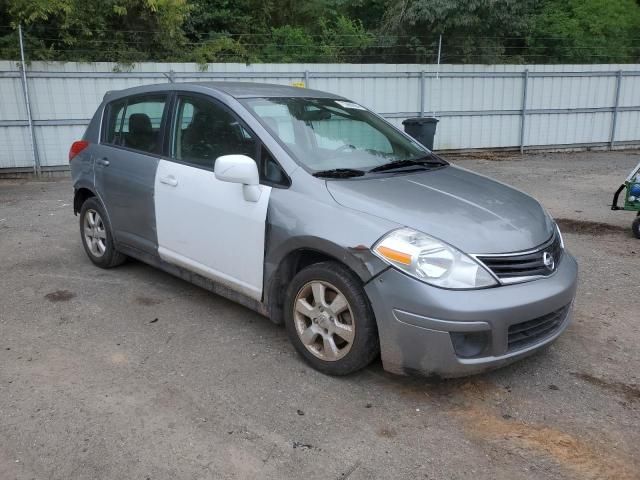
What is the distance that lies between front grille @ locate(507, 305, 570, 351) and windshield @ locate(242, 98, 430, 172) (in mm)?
1438

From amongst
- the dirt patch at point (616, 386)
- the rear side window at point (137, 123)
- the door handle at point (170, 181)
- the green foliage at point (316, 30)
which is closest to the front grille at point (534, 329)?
the dirt patch at point (616, 386)

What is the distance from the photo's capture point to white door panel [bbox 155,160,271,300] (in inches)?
151

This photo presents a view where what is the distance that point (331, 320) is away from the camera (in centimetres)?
345

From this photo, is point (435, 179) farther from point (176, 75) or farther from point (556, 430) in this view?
point (176, 75)

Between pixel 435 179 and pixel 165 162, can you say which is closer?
pixel 435 179

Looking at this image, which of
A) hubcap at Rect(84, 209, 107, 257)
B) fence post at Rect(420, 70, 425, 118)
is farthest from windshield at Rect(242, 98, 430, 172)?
fence post at Rect(420, 70, 425, 118)

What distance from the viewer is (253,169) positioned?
3680 millimetres

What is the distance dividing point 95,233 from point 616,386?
14.5 ft

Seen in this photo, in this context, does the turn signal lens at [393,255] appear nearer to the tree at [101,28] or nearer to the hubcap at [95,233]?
the hubcap at [95,233]

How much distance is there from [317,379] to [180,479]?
110cm

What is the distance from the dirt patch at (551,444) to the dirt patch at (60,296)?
130 inches

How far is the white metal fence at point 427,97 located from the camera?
11.0 meters

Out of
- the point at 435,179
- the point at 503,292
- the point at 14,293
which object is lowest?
the point at 14,293

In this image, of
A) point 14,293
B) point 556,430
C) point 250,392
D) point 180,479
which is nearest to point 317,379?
point 250,392
